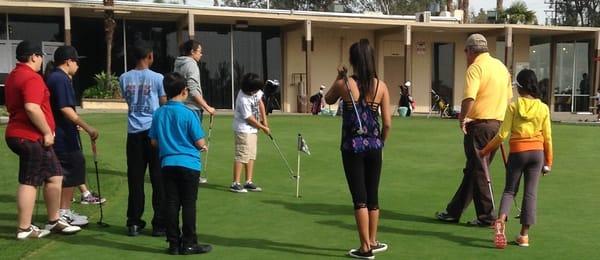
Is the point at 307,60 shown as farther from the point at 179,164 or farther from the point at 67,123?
the point at 179,164

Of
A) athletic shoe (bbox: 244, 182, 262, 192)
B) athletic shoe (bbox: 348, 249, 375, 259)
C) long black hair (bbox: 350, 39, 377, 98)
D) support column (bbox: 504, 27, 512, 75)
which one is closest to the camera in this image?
long black hair (bbox: 350, 39, 377, 98)

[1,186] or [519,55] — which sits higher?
[519,55]

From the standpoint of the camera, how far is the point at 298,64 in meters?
28.7

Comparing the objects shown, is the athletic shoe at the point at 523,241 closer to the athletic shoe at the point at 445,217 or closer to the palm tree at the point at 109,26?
the athletic shoe at the point at 445,217

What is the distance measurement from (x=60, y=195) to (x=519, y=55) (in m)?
30.2

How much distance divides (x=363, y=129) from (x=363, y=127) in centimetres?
2

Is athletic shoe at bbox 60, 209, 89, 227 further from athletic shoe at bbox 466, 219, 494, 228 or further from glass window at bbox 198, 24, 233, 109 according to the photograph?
glass window at bbox 198, 24, 233, 109

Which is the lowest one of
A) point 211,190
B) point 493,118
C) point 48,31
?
point 211,190

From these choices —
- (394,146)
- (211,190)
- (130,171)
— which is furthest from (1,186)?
(394,146)

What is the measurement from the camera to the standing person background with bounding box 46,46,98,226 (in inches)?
243

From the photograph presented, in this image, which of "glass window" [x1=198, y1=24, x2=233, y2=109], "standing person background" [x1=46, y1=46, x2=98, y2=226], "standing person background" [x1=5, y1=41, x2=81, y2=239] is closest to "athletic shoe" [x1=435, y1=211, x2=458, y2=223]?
"standing person background" [x1=46, y1=46, x2=98, y2=226]

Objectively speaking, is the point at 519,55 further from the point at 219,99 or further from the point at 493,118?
the point at 493,118

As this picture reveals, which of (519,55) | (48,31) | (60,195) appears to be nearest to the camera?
(60,195)

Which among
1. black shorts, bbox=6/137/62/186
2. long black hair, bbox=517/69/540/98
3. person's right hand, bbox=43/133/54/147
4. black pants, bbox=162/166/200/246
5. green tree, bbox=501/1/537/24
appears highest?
green tree, bbox=501/1/537/24
